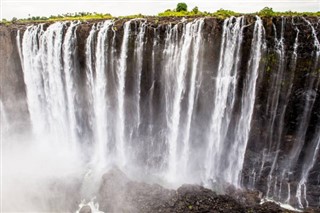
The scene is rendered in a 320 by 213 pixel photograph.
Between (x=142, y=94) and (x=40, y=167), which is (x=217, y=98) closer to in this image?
(x=142, y=94)

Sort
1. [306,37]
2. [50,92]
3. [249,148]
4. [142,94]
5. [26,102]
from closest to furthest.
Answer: [306,37]
[249,148]
[142,94]
[50,92]
[26,102]

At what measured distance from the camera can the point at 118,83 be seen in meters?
16.2

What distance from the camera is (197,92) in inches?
588

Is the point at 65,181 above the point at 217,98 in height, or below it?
below

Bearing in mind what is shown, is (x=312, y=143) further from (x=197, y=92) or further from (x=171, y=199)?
(x=171, y=199)

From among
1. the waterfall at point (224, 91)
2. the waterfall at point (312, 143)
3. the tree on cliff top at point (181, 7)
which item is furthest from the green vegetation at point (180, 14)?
the waterfall at point (312, 143)

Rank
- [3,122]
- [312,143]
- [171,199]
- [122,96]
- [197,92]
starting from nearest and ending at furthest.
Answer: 1. [171,199]
2. [312,143]
3. [197,92]
4. [122,96]
5. [3,122]

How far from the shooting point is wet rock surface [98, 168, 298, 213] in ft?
41.1

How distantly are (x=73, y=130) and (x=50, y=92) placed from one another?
8.80 ft

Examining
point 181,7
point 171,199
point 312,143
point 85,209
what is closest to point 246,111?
point 312,143

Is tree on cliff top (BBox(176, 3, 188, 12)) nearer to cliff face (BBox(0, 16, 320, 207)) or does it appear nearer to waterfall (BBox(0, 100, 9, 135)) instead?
cliff face (BBox(0, 16, 320, 207))

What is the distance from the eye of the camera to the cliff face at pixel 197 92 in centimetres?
1337

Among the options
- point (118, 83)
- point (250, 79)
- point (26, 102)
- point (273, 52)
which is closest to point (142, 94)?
point (118, 83)

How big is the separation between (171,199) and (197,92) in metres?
5.45
